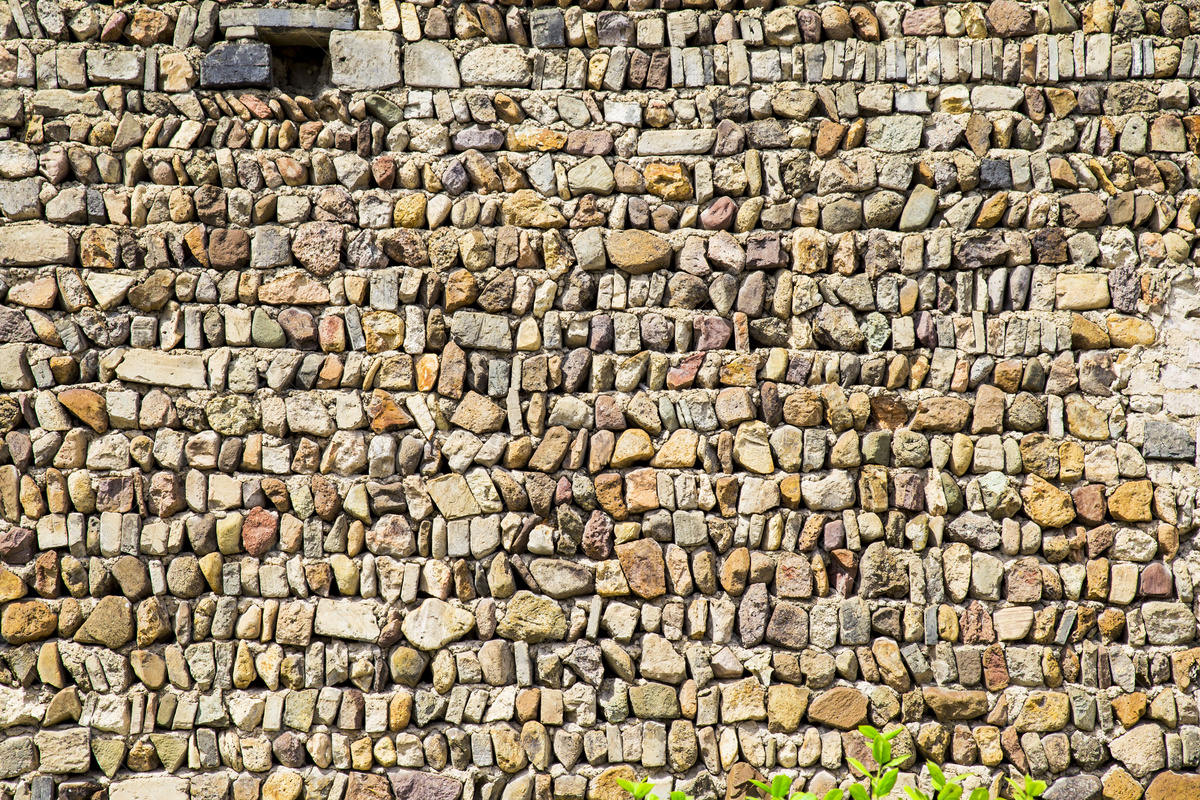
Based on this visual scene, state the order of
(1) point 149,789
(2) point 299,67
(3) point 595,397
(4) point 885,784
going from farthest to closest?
(2) point 299,67 → (3) point 595,397 → (1) point 149,789 → (4) point 885,784

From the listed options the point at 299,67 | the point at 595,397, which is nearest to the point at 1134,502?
the point at 595,397

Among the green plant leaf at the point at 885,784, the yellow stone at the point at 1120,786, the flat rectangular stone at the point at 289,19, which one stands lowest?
the yellow stone at the point at 1120,786

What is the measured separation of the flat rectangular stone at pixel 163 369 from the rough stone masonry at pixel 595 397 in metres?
0.02

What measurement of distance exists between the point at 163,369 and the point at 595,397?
1.54m

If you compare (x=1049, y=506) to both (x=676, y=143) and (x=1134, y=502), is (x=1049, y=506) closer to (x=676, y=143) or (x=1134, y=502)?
(x=1134, y=502)

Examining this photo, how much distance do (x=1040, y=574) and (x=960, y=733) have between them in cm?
62

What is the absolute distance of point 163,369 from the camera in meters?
2.92

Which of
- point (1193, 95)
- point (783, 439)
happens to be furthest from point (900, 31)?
point (783, 439)

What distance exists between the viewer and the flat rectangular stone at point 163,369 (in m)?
2.91

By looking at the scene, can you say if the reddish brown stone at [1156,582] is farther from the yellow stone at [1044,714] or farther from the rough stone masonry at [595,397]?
the yellow stone at [1044,714]

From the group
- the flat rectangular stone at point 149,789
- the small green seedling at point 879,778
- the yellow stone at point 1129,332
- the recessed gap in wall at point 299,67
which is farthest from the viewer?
the recessed gap in wall at point 299,67

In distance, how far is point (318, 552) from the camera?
2.90 meters

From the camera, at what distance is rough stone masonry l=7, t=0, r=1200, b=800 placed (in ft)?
9.36

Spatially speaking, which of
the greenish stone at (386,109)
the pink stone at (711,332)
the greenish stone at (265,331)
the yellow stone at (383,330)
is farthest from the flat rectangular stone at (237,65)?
the pink stone at (711,332)
